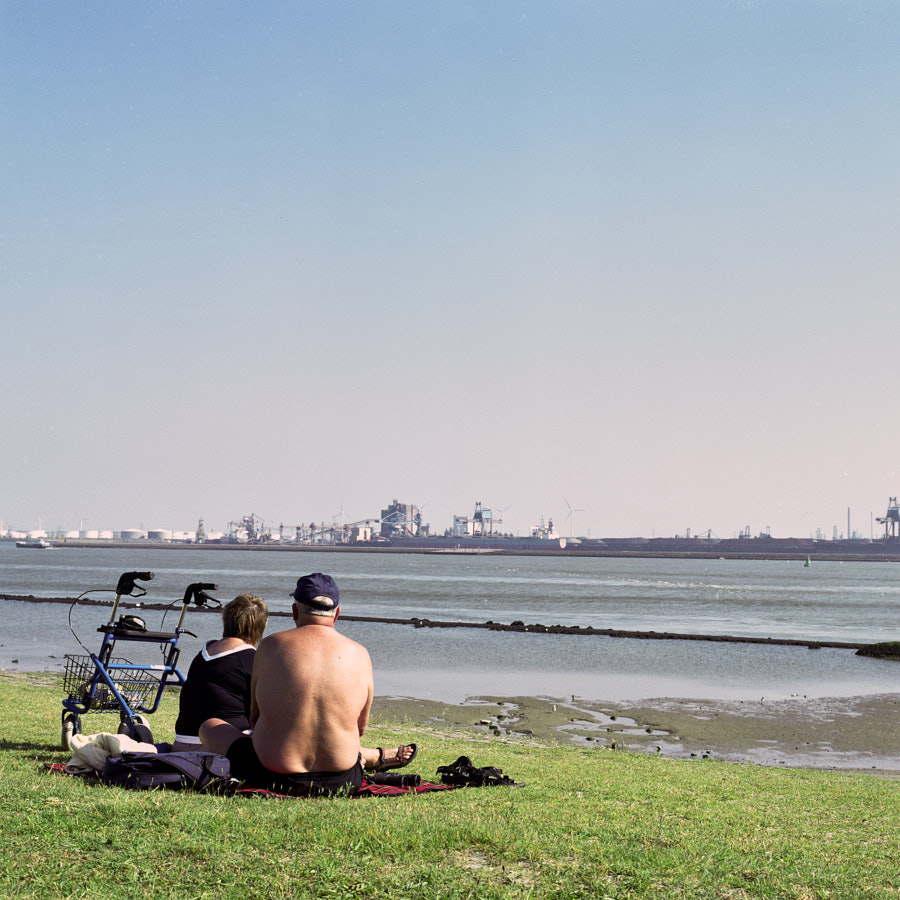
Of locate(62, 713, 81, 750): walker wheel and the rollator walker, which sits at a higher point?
the rollator walker

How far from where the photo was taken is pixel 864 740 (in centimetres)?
1894

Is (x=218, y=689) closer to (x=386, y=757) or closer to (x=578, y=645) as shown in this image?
(x=386, y=757)

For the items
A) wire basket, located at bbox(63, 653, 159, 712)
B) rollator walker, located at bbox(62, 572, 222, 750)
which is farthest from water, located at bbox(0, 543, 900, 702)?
rollator walker, located at bbox(62, 572, 222, 750)

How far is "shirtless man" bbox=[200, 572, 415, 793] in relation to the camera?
614 centimetres

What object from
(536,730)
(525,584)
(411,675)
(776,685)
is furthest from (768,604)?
(536,730)

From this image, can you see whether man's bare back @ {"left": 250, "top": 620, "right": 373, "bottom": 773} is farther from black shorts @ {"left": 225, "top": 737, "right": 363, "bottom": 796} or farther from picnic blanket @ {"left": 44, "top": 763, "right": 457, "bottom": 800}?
picnic blanket @ {"left": 44, "top": 763, "right": 457, "bottom": 800}

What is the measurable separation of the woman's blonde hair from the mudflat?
8.78 m

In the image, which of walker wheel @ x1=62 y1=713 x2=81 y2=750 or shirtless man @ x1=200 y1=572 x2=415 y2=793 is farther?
walker wheel @ x1=62 y1=713 x2=81 y2=750

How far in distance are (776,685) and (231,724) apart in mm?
23709

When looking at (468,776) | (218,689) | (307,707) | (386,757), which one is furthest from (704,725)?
(307,707)

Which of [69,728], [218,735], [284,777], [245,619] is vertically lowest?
[69,728]

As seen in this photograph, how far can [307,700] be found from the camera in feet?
20.1

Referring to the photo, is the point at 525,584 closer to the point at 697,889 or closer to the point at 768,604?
the point at 768,604

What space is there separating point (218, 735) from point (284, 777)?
87 centimetres
